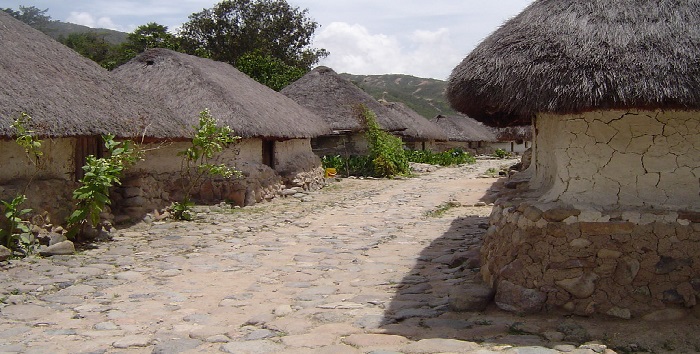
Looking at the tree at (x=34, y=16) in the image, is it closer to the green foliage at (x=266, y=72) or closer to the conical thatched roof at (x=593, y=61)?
the green foliage at (x=266, y=72)

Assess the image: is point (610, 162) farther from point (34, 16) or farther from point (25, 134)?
point (34, 16)

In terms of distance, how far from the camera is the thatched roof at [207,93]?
12.5m

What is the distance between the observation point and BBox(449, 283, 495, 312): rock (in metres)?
4.87

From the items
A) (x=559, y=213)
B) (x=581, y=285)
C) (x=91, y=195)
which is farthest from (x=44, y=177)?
(x=581, y=285)

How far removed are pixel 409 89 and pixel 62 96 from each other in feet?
239

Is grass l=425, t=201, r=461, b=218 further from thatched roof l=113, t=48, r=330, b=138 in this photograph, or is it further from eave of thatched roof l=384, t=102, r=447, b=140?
eave of thatched roof l=384, t=102, r=447, b=140

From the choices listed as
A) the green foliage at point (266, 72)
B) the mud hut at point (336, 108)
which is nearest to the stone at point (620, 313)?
the mud hut at point (336, 108)

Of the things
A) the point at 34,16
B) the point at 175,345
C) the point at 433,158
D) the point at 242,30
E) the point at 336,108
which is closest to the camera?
the point at 175,345

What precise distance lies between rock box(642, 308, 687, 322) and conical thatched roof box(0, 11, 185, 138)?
6807mm

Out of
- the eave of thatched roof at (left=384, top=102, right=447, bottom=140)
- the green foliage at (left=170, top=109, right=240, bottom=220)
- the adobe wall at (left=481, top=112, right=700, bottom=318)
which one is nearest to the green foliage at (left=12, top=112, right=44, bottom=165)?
the green foliage at (left=170, top=109, right=240, bottom=220)

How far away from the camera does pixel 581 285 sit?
15.1 feet

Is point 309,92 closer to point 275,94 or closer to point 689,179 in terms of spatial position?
point 275,94

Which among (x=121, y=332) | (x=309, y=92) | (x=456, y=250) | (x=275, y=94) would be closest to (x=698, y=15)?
(x=456, y=250)

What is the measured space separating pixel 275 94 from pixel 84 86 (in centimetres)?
835
